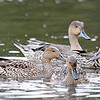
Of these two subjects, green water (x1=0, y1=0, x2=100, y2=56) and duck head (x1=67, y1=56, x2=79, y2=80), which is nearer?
duck head (x1=67, y1=56, x2=79, y2=80)

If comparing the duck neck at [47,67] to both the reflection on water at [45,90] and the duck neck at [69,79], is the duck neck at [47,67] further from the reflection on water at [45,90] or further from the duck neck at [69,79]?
the duck neck at [69,79]

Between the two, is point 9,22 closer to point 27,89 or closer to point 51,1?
point 51,1

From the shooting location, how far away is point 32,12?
22875mm

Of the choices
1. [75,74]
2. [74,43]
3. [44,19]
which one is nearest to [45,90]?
→ [75,74]

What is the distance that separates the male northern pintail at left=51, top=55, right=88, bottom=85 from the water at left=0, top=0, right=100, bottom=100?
0.69ft

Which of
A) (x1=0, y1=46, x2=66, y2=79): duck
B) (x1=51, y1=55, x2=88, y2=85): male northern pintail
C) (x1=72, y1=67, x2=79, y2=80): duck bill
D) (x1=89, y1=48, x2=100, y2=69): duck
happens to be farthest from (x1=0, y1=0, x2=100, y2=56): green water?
(x1=72, y1=67, x2=79, y2=80): duck bill

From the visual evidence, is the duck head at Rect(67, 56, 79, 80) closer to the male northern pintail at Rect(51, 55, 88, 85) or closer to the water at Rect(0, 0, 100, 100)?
the male northern pintail at Rect(51, 55, 88, 85)

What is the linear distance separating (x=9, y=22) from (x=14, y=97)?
33.0 ft

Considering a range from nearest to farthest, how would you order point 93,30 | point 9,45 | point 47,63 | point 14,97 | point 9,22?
point 14,97
point 47,63
point 9,45
point 93,30
point 9,22

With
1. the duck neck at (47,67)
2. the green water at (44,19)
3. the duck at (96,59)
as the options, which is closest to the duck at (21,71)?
the duck neck at (47,67)

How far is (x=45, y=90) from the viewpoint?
11250 millimetres

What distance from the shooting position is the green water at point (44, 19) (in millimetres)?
17781

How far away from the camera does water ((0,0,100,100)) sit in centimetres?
1099

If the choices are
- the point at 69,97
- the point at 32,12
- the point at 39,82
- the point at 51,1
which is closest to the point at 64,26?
the point at 32,12
